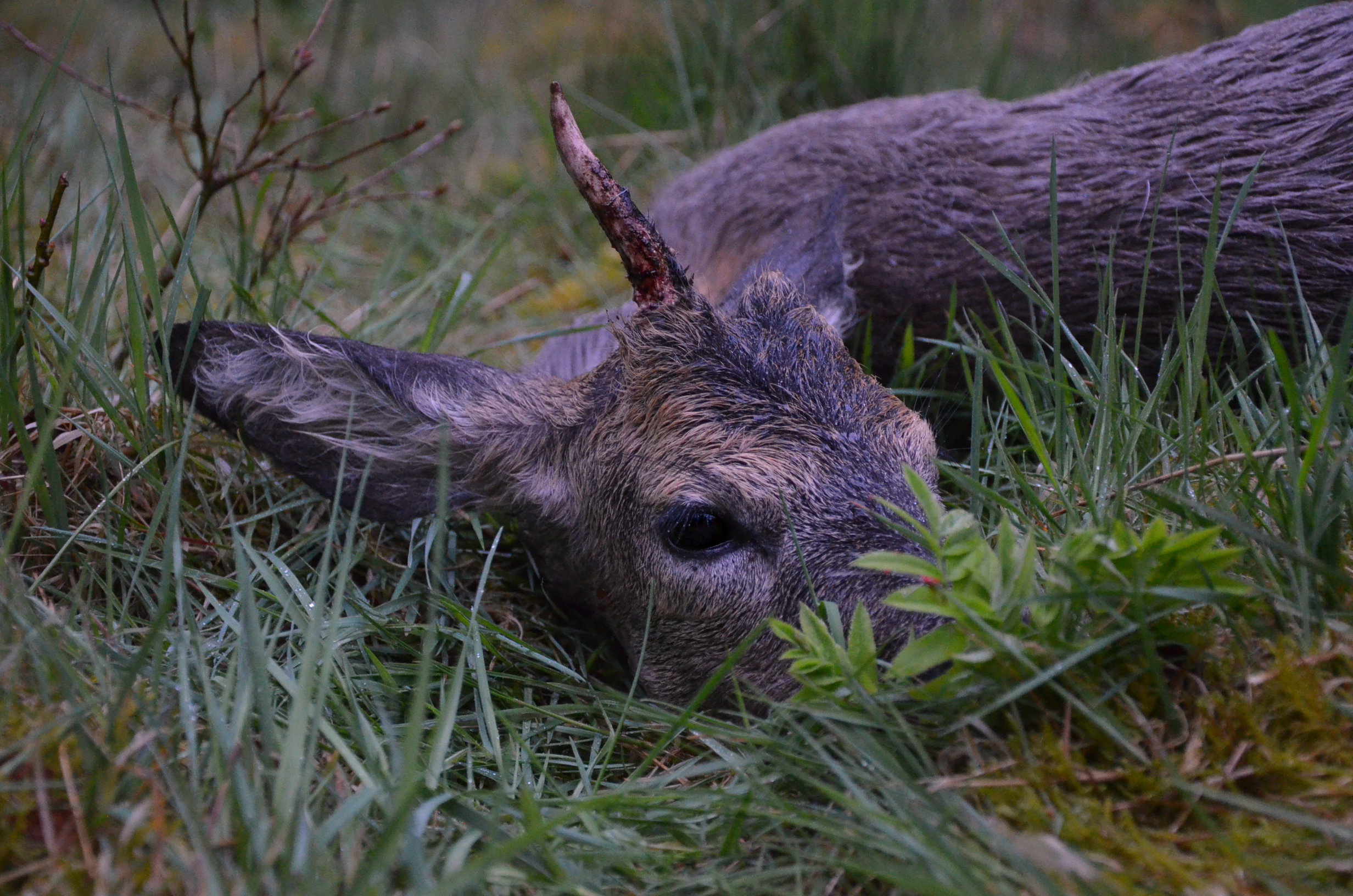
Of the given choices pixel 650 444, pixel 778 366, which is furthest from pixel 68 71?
pixel 778 366

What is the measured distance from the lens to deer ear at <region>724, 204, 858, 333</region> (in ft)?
12.4

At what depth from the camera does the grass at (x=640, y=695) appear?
1.83 metres

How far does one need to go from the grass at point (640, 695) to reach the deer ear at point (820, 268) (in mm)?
321

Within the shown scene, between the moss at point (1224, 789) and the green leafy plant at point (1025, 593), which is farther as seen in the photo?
the green leafy plant at point (1025, 593)

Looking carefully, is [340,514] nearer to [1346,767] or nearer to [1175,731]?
[1175,731]

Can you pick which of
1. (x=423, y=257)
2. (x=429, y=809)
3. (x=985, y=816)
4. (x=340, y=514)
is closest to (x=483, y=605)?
(x=340, y=514)

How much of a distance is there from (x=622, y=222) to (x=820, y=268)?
3.98ft

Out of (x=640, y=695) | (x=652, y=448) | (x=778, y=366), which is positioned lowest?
(x=640, y=695)

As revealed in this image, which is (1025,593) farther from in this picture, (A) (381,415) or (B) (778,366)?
(A) (381,415)

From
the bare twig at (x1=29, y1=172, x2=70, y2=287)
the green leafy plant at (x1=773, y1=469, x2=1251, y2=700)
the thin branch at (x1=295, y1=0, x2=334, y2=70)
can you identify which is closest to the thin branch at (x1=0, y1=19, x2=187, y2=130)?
the bare twig at (x1=29, y1=172, x2=70, y2=287)

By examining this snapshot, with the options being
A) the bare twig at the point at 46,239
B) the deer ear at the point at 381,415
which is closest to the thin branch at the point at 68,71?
the bare twig at the point at 46,239

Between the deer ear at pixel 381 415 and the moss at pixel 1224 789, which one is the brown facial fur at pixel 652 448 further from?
the moss at pixel 1224 789

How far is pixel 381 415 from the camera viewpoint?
3.19 metres

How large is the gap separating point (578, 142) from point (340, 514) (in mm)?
1390
